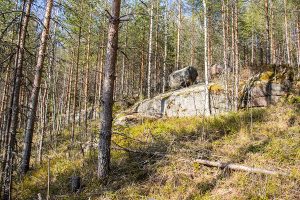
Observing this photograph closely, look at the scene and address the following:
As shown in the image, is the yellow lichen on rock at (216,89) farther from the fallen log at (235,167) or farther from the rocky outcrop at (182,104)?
the fallen log at (235,167)

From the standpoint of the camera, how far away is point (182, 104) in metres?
16.5

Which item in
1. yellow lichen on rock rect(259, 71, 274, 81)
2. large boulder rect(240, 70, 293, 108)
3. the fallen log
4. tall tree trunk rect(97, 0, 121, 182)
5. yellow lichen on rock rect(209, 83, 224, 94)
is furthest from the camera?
yellow lichen on rock rect(209, 83, 224, 94)

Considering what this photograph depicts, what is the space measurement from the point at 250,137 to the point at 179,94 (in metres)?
8.97

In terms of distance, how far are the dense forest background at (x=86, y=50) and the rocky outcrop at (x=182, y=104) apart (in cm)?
74

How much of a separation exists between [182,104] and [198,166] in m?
9.72

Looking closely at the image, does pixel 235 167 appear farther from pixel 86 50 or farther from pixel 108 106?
pixel 86 50

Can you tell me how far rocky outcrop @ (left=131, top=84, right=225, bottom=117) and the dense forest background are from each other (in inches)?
29.2

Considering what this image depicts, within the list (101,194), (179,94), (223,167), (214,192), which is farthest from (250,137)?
(179,94)

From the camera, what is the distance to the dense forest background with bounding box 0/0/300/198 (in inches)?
259

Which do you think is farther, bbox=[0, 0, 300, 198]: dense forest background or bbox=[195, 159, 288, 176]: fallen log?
bbox=[0, 0, 300, 198]: dense forest background

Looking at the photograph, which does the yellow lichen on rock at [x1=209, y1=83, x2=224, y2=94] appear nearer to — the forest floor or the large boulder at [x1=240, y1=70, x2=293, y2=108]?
the large boulder at [x1=240, y1=70, x2=293, y2=108]

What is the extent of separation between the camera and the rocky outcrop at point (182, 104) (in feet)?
50.9

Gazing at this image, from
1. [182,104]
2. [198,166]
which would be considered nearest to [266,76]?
[182,104]

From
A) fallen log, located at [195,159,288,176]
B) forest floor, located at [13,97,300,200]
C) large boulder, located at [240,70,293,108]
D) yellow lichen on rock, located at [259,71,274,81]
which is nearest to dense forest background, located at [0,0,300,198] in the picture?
large boulder, located at [240,70,293,108]
